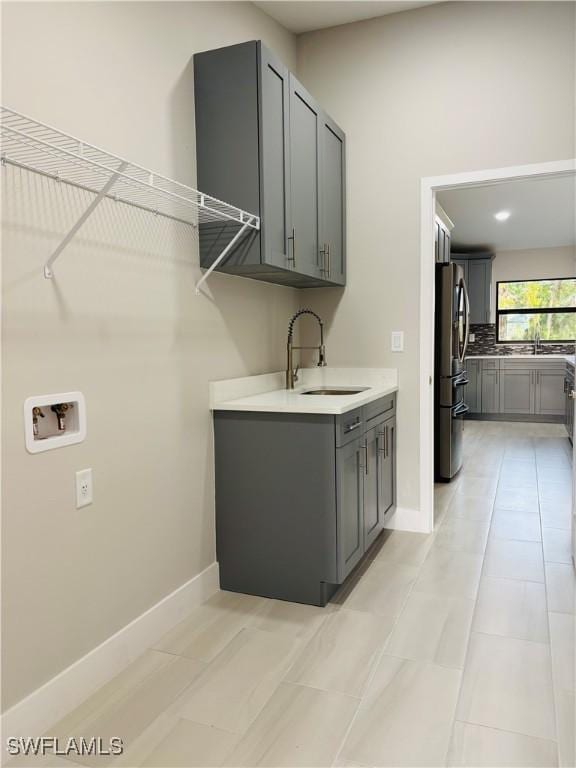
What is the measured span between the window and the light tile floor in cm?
597

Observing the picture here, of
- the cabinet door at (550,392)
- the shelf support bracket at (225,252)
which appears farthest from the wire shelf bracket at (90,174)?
the cabinet door at (550,392)

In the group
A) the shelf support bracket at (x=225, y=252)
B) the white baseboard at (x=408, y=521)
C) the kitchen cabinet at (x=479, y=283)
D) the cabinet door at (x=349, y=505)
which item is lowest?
the white baseboard at (x=408, y=521)

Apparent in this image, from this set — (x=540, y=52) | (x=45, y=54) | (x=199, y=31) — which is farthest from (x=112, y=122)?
(x=540, y=52)

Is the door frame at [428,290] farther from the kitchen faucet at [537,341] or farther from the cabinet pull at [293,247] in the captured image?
the kitchen faucet at [537,341]

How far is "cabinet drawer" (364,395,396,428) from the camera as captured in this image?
2.85 m

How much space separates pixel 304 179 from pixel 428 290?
3.30ft

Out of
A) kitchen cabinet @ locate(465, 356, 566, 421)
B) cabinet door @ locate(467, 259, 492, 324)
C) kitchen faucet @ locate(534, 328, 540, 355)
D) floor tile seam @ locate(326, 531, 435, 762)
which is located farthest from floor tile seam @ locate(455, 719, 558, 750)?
kitchen faucet @ locate(534, 328, 540, 355)

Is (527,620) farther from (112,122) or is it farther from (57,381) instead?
(112,122)

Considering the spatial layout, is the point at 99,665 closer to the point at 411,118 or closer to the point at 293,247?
the point at 293,247

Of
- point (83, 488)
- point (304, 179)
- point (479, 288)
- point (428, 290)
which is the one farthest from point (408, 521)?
point (479, 288)

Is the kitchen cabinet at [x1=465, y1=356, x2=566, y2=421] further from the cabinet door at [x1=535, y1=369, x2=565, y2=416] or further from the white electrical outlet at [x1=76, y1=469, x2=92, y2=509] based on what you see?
the white electrical outlet at [x1=76, y1=469, x2=92, y2=509]

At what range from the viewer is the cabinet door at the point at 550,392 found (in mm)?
7555

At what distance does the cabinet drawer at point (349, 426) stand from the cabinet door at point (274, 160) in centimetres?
75

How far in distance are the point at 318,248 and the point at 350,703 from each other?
2142 millimetres
